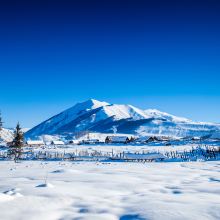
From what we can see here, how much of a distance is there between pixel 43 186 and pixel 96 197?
8.45ft

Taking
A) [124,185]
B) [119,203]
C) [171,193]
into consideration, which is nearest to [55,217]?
[119,203]

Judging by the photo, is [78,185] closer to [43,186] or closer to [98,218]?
[43,186]

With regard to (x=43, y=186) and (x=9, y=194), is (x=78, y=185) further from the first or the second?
(x=9, y=194)

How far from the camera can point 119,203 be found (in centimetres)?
1096

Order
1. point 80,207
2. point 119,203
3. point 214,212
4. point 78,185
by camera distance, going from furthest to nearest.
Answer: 1. point 78,185
2. point 119,203
3. point 80,207
4. point 214,212

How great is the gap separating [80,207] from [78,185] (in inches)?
184

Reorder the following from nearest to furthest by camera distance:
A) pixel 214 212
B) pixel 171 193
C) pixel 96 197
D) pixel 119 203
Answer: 1. pixel 214 212
2. pixel 119 203
3. pixel 96 197
4. pixel 171 193

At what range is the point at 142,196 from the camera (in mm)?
12305

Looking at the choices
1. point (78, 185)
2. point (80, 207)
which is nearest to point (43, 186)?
point (78, 185)

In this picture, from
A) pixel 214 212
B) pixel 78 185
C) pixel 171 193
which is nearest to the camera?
pixel 214 212

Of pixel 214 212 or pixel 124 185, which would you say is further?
pixel 124 185

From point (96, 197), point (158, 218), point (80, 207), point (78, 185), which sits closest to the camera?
point (158, 218)

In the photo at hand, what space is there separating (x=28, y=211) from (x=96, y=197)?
3174 millimetres

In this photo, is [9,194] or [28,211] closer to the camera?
[28,211]
